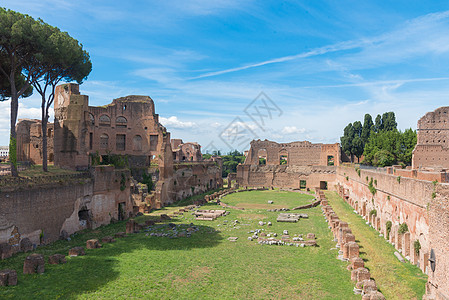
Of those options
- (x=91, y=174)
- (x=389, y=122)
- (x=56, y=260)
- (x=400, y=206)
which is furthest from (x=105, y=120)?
(x=389, y=122)

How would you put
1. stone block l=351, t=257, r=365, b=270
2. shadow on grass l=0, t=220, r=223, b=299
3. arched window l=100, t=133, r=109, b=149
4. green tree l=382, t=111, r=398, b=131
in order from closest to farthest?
shadow on grass l=0, t=220, r=223, b=299
stone block l=351, t=257, r=365, b=270
arched window l=100, t=133, r=109, b=149
green tree l=382, t=111, r=398, b=131

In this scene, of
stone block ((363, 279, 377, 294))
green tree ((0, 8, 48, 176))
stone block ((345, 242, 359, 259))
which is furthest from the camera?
green tree ((0, 8, 48, 176))

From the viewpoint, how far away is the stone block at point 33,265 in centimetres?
981

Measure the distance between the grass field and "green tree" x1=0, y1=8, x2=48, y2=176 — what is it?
5701mm

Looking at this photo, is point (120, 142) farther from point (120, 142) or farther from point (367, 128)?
point (367, 128)

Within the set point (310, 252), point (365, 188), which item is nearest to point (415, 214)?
point (310, 252)

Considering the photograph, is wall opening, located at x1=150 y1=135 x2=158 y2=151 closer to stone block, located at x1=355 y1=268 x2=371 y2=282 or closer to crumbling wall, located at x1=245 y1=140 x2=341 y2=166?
crumbling wall, located at x1=245 y1=140 x2=341 y2=166

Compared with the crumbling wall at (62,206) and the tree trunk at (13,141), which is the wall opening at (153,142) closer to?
the crumbling wall at (62,206)

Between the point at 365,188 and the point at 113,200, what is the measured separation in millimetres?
15491

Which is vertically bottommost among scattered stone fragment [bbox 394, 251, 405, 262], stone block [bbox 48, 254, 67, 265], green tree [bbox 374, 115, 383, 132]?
scattered stone fragment [bbox 394, 251, 405, 262]

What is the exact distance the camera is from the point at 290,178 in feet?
141

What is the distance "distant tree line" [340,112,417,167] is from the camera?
3352 centimetres

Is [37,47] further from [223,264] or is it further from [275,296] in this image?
[275,296]

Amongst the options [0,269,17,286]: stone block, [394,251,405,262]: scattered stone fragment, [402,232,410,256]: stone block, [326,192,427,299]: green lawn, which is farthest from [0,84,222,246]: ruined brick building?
[402,232,410,256]: stone block
